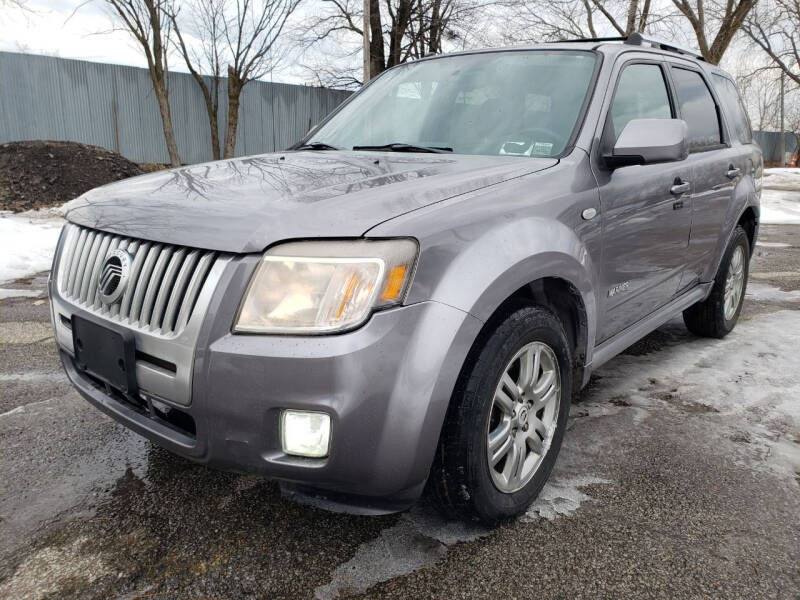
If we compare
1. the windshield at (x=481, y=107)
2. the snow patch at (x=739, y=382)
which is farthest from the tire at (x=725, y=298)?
the windshield at (x=481, y=107)

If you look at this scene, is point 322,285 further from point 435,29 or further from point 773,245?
point 435,29

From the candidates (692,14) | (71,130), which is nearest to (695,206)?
(71,130)

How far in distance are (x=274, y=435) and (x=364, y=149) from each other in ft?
5.44

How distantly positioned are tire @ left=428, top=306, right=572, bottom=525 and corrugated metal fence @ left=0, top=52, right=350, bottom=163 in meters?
19.0

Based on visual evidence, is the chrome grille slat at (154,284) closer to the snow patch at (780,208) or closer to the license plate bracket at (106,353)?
the license plate bracket at (106,353)

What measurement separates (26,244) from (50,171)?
558cm

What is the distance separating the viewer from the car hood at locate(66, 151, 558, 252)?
1750mm

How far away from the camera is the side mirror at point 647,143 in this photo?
250 centimetres

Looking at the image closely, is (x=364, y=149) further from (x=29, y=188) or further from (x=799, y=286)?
(x=29, y=188)

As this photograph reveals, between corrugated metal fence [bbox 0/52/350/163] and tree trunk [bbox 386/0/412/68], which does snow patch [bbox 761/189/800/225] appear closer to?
tree trunk [bbox 386/0/412/68]

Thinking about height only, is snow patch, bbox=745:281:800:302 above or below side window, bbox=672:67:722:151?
below

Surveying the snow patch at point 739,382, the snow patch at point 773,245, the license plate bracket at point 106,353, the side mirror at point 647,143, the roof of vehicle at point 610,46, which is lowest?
the snow patch at point 739,382

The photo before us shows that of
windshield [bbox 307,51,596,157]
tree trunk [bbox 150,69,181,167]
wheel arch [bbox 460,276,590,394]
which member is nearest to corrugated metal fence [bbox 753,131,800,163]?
tree trunk [bbox 150,69,181,167]

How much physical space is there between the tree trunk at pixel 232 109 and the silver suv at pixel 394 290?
17842 mm
